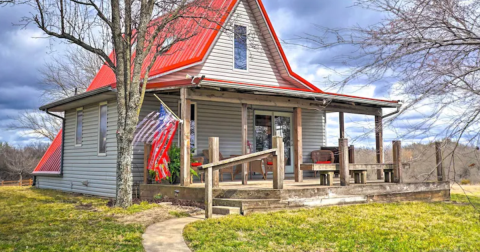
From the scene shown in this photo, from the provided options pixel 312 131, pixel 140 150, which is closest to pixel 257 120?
pixel 312 131

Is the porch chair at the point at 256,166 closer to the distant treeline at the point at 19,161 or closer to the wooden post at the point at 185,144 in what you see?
the wooden post at the point at 185,144

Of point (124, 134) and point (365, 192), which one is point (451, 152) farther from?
point (124, 134)

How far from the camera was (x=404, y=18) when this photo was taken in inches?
167

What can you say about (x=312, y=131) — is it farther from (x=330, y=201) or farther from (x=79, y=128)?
(x=79, y=128)

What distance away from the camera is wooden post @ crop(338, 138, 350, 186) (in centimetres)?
964

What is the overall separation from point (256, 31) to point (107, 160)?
698cm

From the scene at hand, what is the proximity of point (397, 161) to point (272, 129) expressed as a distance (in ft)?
16.9

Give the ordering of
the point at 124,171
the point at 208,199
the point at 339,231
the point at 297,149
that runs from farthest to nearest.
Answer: the point at 297,149 → the point at 124,171 → the point at 208,199 → the point at 339,231

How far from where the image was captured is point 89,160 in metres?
14.3

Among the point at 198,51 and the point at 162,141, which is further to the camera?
the point at 198,51

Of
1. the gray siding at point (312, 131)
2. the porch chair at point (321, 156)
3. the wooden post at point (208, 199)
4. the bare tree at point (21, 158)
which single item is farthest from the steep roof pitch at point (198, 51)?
the bare tree at point (21, 158)

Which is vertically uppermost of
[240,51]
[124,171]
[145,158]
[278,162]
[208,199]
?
[240,51]

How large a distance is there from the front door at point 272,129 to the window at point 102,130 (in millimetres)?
5072

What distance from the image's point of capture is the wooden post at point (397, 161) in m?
10.5
